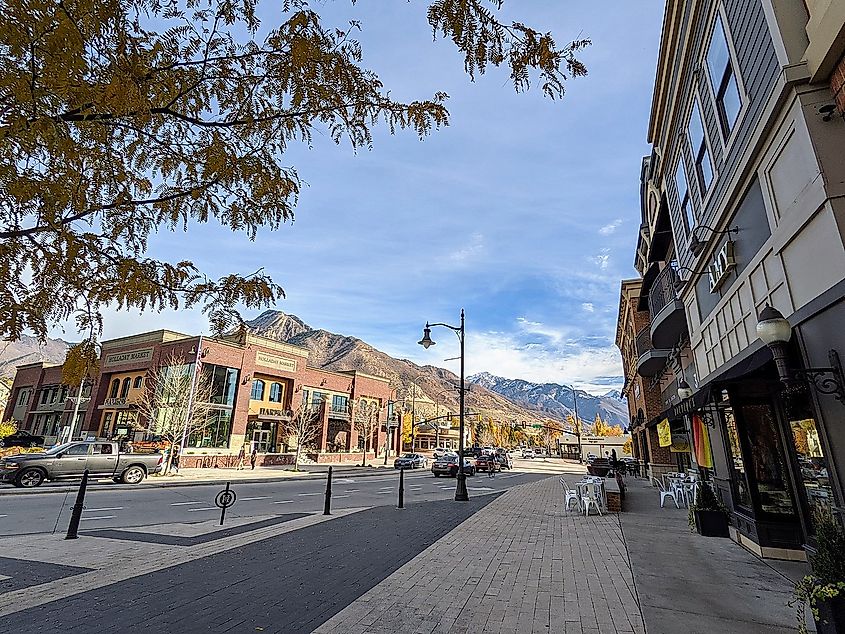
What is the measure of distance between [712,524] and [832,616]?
6932 millimetres

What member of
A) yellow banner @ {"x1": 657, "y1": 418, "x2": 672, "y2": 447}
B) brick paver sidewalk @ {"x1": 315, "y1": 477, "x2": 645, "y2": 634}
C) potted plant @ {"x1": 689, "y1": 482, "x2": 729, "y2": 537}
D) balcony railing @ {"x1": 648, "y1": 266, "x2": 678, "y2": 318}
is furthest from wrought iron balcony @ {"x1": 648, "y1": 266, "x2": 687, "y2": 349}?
brick paver sidewalk @ {"x1": 315, "y1": 477, "x2": 645, "y2": 634}

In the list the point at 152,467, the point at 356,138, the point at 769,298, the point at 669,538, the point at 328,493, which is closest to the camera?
the point at 356,138

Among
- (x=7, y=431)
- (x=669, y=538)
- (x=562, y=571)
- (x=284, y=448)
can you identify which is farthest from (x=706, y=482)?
(x=7, y=431)

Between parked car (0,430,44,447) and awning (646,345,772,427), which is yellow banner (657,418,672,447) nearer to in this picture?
awning (646,345,772,427)

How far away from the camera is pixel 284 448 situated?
48.2m

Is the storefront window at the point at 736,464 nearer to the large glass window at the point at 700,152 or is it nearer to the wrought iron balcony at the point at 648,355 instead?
the large glass window at the point at 700,152

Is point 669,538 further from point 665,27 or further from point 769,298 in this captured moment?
point 665,27

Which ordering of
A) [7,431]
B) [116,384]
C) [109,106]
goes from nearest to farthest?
[109,106]
[7,431]
[116,384]

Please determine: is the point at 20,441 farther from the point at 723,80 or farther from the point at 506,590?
the point at 723,80

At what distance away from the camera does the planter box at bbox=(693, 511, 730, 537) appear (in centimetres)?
1002

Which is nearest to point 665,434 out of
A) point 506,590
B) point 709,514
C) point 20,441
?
point 709,514

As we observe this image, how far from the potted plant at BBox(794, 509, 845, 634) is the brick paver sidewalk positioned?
1.58 meters

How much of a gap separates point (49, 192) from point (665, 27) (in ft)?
43.0

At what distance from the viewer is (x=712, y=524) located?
10.1 m
